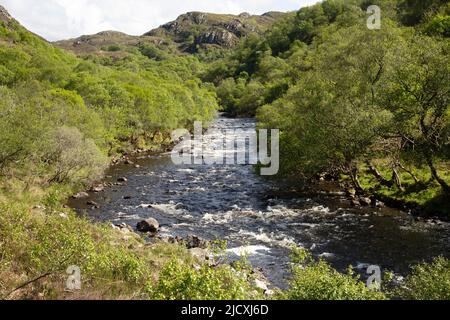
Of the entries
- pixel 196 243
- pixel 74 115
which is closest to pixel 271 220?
pixel 196 243

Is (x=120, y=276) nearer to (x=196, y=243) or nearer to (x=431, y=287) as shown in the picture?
(x=196, y=243)

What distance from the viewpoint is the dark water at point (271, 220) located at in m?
27.2

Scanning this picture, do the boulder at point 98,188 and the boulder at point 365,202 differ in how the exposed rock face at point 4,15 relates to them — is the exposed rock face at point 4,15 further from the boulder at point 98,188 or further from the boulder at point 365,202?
the boulder at point 365,202

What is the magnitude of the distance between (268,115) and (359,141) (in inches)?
960

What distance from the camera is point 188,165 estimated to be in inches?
2399

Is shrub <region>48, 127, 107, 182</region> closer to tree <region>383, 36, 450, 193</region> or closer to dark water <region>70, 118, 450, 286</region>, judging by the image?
dark water <region>70, 118, 450, 286</region>

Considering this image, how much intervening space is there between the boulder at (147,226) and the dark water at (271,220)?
2.97ft

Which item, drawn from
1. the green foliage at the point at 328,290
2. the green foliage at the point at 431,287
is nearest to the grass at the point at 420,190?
the green foliage at the point at 431,287

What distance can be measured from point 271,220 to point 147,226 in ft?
34.3

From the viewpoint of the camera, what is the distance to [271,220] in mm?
35062

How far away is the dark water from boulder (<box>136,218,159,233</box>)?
35.6 inches

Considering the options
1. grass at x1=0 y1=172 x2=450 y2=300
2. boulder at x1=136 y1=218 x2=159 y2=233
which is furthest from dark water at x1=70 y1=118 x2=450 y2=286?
grass at x1=0 y1=172 x2=450 y2=300

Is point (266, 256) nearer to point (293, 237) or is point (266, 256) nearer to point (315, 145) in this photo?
point (293, 237)

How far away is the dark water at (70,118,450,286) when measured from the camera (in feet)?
89.1
